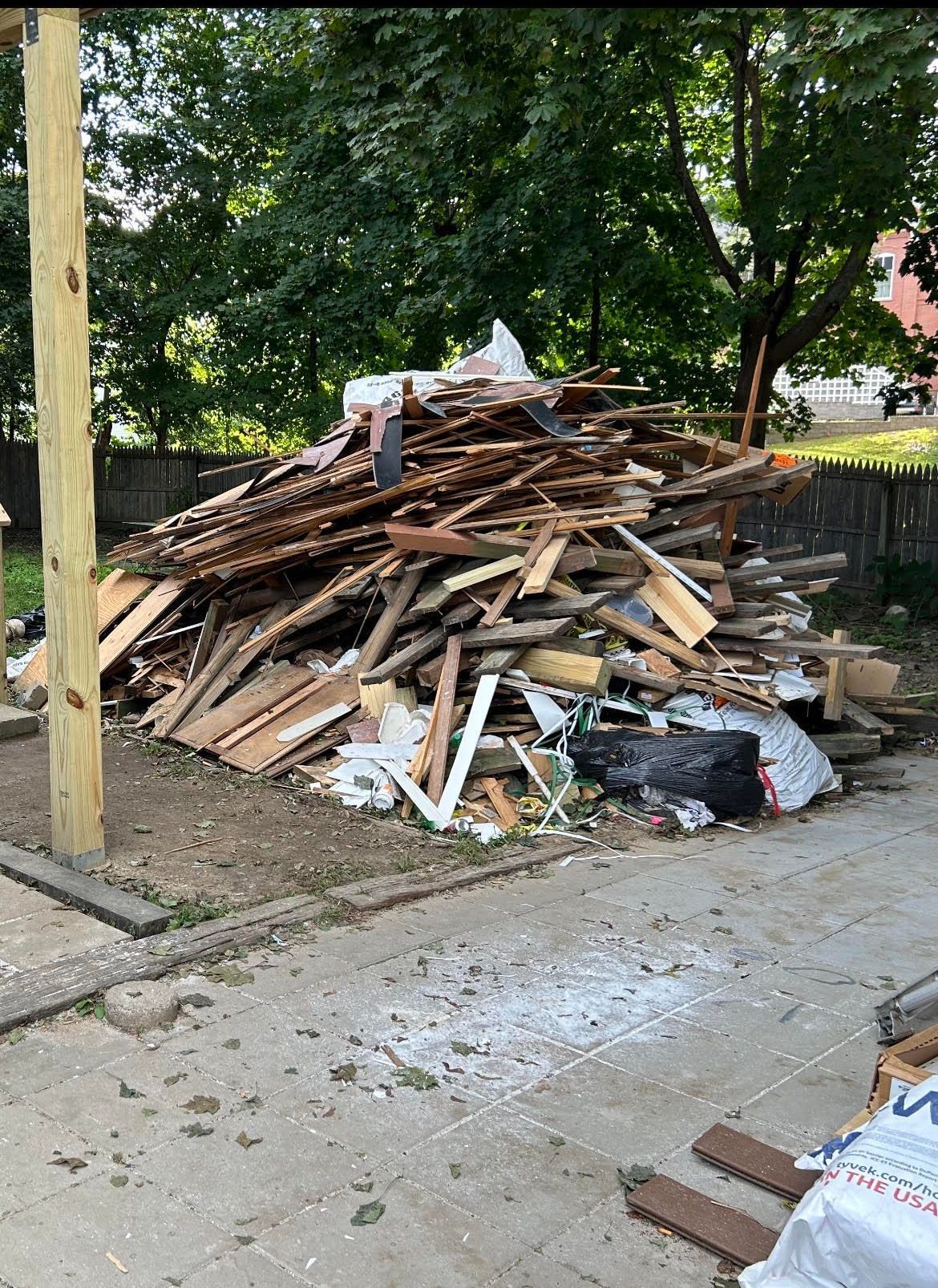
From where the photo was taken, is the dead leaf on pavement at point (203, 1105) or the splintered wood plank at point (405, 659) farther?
the splintered wood plank at point (405, 659)

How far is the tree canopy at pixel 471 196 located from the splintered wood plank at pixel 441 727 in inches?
187

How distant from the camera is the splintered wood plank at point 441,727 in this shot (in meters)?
6.77

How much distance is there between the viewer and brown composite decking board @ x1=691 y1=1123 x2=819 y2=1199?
319 cm

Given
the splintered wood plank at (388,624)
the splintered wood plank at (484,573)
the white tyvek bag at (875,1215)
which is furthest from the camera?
the splintered wood plank at (388,624)

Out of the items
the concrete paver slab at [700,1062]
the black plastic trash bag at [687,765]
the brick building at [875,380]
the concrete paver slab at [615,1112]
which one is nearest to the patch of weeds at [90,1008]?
the concrete paver slab at [615,1112]

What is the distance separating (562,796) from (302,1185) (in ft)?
13.1

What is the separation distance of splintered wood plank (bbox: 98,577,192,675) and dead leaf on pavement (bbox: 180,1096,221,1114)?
20.0ft

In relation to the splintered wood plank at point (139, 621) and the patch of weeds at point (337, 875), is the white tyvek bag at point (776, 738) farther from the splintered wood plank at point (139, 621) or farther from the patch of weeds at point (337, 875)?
the splintered wood plank at point (139, 621)

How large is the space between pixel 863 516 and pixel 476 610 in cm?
1036

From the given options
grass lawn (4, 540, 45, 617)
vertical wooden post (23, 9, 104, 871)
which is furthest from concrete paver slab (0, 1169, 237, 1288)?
grass lawn (4, 540, 45, 617)

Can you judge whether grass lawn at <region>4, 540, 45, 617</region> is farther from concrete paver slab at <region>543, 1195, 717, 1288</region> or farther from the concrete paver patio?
concrete paver slab at <region>543, 1195, 717, 1288</region>

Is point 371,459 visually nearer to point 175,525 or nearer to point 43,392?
point 175,525

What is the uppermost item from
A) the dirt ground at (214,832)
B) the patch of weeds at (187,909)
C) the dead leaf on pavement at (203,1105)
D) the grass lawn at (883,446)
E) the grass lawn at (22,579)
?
the grass lawn at (883,446)

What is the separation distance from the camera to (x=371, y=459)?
817 centimetres
